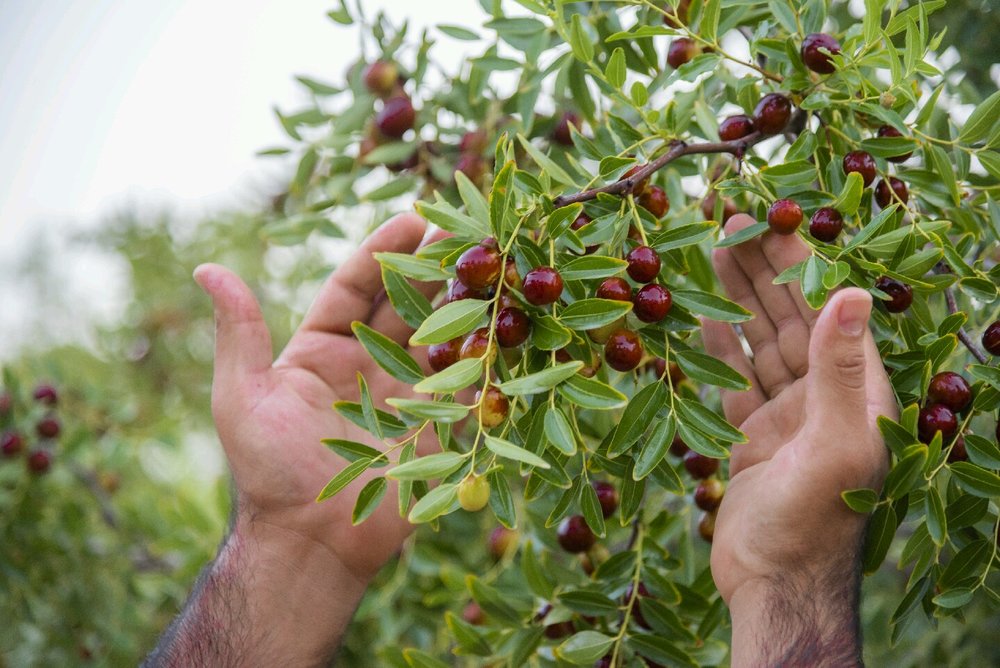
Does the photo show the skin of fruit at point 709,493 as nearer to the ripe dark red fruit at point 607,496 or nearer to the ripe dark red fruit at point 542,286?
the ripe dark red fruit at point 607,496

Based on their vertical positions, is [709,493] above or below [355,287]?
below

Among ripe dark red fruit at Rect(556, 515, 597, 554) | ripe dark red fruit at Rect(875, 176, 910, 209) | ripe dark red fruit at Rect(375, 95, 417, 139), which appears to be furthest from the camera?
ripe dark red fruit at Rect(375, 95, 417, 139)

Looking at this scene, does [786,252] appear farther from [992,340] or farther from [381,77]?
[381,77]

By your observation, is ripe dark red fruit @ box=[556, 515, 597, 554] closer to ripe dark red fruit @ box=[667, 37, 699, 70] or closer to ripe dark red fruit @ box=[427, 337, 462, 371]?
ripe dark red fruit @ box=[427, 337, 462, 371]

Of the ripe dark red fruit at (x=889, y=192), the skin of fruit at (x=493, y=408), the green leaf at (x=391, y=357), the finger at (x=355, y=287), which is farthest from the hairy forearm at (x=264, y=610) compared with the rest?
the ripe dark red fruit at (x=889, y=192)

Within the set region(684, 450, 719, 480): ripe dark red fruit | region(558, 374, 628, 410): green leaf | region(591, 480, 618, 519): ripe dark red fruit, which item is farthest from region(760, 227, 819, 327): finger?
region(591, 480, 618, 519): ripe dark red fruit

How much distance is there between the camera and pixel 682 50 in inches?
62.3

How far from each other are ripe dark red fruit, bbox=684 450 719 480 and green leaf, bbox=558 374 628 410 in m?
0.57

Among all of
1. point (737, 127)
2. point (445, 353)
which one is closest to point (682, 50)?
point (737, 127)

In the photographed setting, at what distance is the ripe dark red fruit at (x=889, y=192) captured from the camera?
138 cm

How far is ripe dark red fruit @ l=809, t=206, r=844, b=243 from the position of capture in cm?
128

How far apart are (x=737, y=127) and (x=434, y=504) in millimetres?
816

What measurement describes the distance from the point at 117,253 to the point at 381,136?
9.95 ft

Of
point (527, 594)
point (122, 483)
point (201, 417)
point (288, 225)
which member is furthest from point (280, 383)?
point (201, 417)
